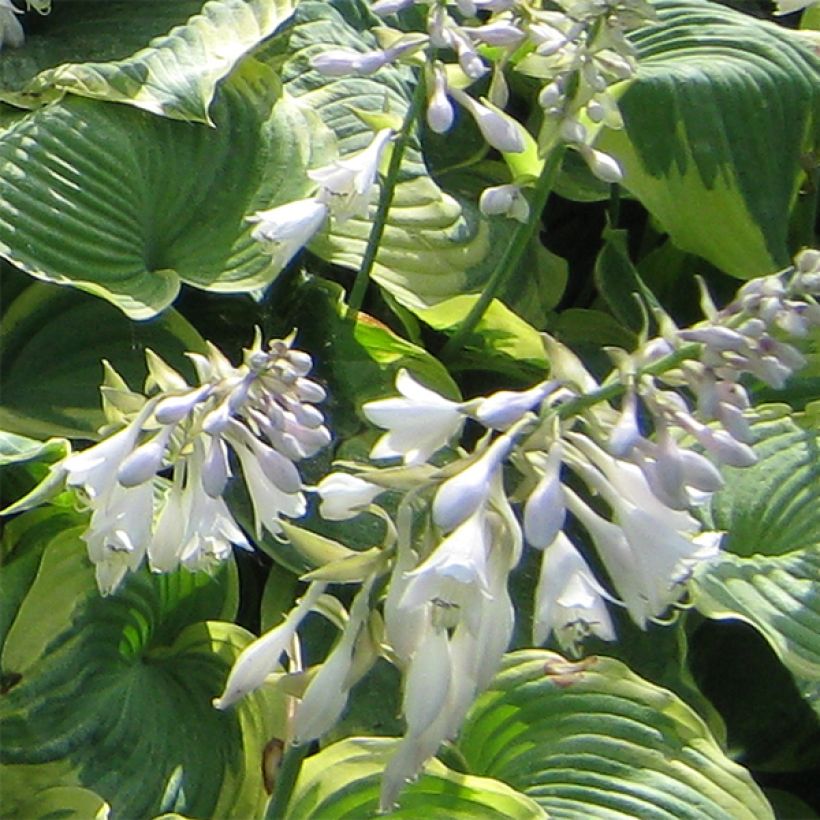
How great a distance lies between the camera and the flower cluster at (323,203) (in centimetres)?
106

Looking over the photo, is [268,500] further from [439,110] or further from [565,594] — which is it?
[439,110]

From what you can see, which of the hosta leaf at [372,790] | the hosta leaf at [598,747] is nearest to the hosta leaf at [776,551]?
the hosta leaf at [598,747]

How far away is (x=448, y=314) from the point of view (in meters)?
1.38

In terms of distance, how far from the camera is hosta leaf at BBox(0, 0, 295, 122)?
49.8 inches

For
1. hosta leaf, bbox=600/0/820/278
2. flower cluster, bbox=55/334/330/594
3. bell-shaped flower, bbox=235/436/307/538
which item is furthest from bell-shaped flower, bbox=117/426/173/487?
hosta leaf, bbox=600/0/820/278

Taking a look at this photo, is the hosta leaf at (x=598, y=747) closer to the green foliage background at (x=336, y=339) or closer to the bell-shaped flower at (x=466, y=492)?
the green foliage background at (x=336, y=339)

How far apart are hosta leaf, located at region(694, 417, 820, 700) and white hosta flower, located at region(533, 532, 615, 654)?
1.28 ft

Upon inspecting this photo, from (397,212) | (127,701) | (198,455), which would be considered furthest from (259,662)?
(397,212)

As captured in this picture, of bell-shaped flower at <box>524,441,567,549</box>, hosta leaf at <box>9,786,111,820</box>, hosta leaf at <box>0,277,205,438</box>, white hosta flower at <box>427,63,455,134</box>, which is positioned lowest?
hosta leaf at <box>9,786,111,820</box>

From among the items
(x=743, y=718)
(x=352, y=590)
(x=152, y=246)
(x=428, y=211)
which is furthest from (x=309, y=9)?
(x=743, y=718)

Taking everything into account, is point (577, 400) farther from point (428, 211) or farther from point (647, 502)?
point (428, 211)

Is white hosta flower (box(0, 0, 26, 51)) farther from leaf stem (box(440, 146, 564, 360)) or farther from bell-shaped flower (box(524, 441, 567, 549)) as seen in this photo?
bell-shaped flower (box(524, 441, 567, 549))

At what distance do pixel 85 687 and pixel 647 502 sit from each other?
1.85ft

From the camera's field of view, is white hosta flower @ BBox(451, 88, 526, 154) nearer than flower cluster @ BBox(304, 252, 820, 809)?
No
